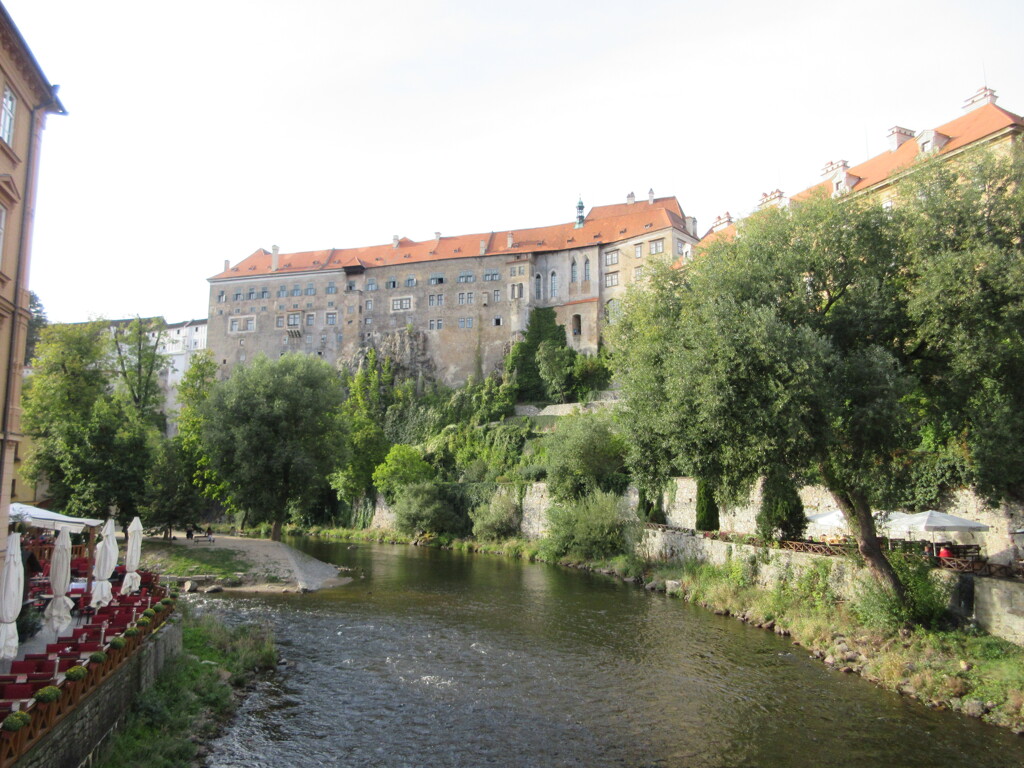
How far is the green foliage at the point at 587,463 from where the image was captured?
1336 inches

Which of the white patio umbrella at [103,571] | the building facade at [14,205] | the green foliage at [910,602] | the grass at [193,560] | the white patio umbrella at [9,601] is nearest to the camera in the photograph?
the white patio umbrella at [9,601]

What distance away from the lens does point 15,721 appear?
673cm

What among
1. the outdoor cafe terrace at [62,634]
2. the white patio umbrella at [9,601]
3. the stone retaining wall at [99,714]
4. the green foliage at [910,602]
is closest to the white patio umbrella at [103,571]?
the outdoor cafe terrace at [62,634]

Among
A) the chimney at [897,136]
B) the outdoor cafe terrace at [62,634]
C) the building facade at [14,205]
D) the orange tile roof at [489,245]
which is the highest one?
the orange tile roof at [489,245]

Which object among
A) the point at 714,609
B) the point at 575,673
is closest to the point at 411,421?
the point at 714,609

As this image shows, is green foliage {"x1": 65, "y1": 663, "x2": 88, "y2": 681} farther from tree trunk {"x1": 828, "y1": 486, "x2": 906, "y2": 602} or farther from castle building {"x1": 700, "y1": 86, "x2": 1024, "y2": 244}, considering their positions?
castle building {"x1": 700, "y1": 86, "x2": 1024, "y2": 244}

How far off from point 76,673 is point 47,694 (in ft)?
2.61

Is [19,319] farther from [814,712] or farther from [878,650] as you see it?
[878,650]

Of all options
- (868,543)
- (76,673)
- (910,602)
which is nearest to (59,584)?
(76,673)

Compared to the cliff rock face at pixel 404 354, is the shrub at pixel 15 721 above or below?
below

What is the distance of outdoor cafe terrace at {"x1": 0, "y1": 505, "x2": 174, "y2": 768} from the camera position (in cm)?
742

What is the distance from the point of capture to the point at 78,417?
3050 centimetres

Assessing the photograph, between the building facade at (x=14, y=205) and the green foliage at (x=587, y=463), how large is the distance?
961 inches

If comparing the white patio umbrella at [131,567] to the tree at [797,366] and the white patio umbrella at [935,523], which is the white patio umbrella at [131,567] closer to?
the tree at [797,366]
